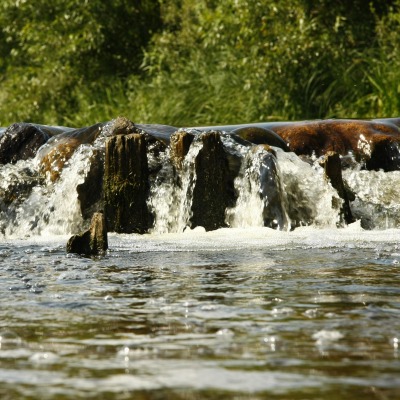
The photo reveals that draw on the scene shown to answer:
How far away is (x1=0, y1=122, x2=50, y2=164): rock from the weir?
0.01m

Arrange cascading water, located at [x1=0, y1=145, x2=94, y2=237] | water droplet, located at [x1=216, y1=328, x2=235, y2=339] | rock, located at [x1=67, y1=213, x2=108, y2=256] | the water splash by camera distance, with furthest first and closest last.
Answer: the water splash, cascading water, located at [x1=0, y1=145, x2=94, y2=237], rock, located at [x1=67, y1=213, x2=108, y2=256], water droplet, located at [x1=216, y1=328, x2=235, y2=339]

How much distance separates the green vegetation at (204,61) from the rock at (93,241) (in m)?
10.7

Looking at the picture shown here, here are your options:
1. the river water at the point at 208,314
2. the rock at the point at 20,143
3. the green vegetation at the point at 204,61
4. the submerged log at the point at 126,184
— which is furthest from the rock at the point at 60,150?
the green vegetation at the point at 204,61

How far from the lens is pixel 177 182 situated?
10.6m

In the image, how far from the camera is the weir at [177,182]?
9906 millimetres

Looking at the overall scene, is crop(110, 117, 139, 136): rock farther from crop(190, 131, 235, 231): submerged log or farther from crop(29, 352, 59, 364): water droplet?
crop(29, 352, 59, 364): water droplet

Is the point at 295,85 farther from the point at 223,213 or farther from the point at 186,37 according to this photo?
the point at 223,213

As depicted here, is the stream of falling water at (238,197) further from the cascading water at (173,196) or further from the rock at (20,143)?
the rock at (20,143)

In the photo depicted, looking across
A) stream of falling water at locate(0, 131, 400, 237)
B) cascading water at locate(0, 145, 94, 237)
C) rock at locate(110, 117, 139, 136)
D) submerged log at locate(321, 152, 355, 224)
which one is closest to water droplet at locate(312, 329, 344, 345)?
stream of falling water at locate(0, 131, 400, 237)

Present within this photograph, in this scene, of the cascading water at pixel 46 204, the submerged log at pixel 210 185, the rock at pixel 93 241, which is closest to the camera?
the rock at pixel 93 241

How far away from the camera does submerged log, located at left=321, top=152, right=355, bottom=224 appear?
10.2m

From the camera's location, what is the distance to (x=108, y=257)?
7.28 meters

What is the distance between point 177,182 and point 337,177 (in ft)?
5.18

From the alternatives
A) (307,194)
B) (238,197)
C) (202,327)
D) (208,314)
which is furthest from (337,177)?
(202,327)
